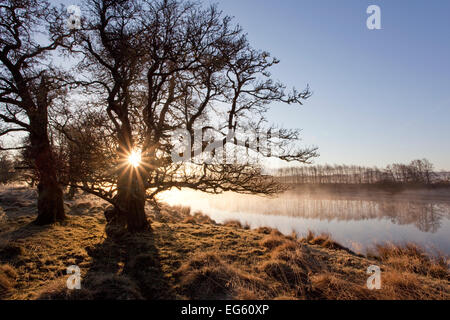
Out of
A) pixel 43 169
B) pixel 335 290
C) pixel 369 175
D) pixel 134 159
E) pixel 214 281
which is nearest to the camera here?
pixel 335 290

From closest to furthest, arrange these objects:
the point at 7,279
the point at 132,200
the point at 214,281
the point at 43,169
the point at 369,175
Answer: the point at 7,279
the point at 214,281
the point at 132,200
the point at 43,169
the point at 369,175

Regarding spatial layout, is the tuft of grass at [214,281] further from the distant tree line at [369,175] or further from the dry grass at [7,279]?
the distant tree line at [369,175]

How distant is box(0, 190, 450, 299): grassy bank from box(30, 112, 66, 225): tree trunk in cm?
83

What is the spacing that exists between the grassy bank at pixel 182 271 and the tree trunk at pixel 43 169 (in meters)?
0.83

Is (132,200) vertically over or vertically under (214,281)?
over

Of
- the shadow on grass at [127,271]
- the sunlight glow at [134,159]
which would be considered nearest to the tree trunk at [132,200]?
the sunlight glow at [134,159]

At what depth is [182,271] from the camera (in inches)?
193

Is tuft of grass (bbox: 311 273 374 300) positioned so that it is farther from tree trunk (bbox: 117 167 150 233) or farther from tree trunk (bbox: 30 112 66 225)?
tree trunk (bbox: 30 112 66 225)

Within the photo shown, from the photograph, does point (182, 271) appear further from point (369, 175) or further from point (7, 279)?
point (369, 175)

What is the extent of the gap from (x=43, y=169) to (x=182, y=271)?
7167 millimetres

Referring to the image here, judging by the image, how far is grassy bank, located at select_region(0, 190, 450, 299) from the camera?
13.2ft

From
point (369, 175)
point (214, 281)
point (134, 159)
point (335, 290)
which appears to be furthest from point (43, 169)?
point (369, 175)
